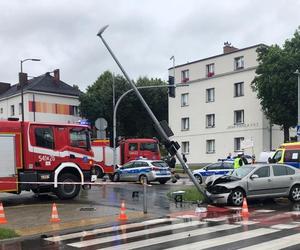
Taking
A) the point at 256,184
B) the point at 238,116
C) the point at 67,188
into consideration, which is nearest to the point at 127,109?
the point at 238,116

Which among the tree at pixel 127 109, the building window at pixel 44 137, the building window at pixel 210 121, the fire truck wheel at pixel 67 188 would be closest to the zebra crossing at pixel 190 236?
the fire truck wheel at pixel 67 188

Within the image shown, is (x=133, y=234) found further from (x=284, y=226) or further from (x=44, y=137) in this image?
(x=44, y=137)

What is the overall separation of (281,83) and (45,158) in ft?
92.1

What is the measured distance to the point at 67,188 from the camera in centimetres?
1925

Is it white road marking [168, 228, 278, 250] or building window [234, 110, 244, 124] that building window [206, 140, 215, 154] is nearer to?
building window [234, 110, 244, 124]

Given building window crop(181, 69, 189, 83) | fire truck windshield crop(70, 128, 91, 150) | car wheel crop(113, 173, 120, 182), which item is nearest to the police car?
car wheel crop(113, 173, 120, 182)

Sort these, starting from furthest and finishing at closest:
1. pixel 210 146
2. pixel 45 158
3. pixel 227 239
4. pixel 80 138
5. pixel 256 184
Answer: pixel 210 146, pixel 80 138, pixel 45 158, pixel 256 184, pixel 227 239

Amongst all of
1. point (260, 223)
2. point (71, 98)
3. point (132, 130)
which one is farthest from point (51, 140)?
point (71, 98)

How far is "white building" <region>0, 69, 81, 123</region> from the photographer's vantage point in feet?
225

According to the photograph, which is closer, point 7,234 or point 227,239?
point 227,239

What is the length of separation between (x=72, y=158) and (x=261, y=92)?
2757 centimetres

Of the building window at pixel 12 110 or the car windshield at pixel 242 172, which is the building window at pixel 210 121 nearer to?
the building window at pixel 12 110

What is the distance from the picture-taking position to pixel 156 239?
11.0 metres

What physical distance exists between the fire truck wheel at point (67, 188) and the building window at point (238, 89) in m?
33.3
